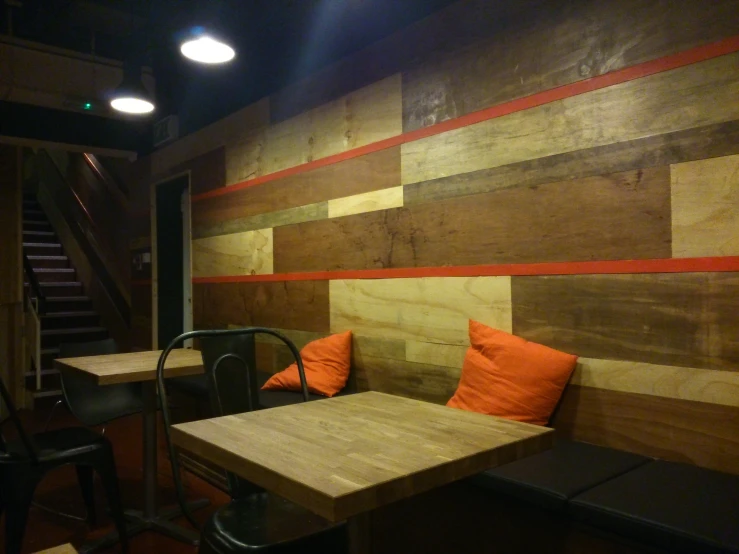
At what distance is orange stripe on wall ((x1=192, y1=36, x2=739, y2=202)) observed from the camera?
200 cm

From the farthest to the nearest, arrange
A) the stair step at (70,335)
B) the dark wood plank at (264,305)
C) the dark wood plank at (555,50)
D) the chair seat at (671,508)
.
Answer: the stair step at (70,335) < the dark wood plank at (264,305) < the dark wood plank at (555,50) < the chair seat at (671,508)

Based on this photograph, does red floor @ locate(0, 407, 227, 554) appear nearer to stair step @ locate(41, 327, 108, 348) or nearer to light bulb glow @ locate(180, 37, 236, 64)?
light bulb glow @ locate(180, 37, 236, 64)

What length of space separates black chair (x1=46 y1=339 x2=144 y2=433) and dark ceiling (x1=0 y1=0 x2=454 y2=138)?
2002mm

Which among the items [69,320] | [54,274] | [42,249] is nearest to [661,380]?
[69,320]

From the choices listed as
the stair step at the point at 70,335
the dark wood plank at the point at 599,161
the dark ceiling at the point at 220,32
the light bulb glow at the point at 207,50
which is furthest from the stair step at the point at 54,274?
the dark wood plank at the point at 599,161

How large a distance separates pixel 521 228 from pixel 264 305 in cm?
223

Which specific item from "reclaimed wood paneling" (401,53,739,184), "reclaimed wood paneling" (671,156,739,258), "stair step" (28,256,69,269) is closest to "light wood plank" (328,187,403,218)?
"reclaimed wood paneling" (401,53,739,184)

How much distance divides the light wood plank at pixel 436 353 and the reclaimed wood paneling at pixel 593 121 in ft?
2.86

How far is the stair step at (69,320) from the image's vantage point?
6824 millimetres

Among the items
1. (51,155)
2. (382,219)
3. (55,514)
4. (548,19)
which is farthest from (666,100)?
(51,155)

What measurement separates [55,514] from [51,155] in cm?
688

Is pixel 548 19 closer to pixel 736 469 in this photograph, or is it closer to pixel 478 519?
pixel 736 469

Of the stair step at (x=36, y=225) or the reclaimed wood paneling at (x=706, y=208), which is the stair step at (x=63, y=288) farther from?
the reclaimed wood paneling at (x=706, y=208)

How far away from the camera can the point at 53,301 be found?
7043 millimetres
